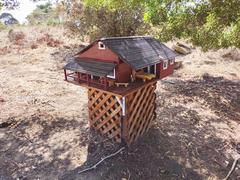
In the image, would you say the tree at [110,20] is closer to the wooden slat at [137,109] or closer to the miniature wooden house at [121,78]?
the miniature wooden house at [121,78]

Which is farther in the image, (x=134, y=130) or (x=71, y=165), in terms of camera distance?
(x=134, y=130)

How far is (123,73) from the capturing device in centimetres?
529

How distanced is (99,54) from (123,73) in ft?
2.32

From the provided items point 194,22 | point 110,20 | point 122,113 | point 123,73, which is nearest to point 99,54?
point 123,73

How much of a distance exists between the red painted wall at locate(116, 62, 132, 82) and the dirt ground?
1.92m

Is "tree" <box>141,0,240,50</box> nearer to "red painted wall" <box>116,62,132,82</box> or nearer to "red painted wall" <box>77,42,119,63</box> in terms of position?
"red painted wall" <box>116,62,132,82</box>

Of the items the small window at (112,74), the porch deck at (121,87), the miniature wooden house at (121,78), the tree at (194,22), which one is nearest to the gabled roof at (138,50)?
the miniature wooden house at (121,78)

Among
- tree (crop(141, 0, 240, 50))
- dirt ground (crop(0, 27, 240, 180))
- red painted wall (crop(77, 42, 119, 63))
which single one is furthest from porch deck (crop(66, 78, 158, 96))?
tree (crop(141, 0, 240, 50))

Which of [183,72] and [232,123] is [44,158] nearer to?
[232,123]

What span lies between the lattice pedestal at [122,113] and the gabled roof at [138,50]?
2.15 feet

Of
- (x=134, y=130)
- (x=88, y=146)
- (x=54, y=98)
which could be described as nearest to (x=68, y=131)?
(x=88, y=146)

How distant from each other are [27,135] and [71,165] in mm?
2073

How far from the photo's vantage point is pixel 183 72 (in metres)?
12.8

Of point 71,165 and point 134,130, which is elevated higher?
point 134,130
